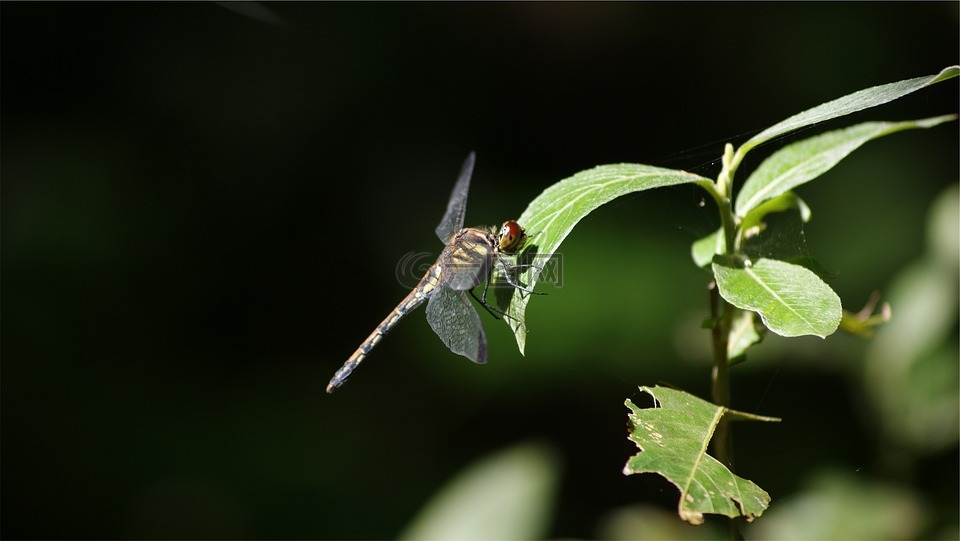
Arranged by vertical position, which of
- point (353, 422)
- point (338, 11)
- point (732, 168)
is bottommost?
point (353, 422)

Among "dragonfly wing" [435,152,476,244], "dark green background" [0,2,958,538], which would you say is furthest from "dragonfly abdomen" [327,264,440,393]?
"dark green background" [0,2,958,538]

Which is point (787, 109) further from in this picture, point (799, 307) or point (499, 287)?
point (799, 307)

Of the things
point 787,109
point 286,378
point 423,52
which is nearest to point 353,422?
point 286,378

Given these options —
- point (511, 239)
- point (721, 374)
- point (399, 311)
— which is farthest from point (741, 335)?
point (399, 311)

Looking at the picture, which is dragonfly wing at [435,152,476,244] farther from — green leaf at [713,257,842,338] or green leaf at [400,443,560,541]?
green leaf at [713,257,842,338]

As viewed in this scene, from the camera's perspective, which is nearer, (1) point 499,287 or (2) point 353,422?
(1) point 499,287
